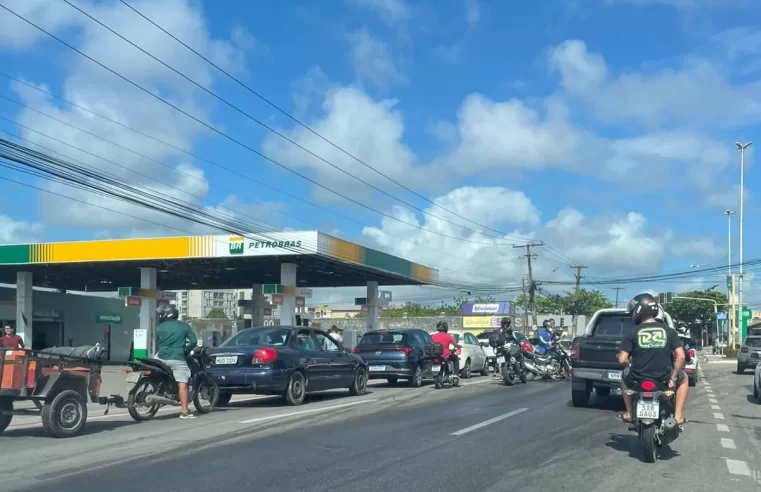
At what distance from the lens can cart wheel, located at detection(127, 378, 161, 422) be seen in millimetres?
11742

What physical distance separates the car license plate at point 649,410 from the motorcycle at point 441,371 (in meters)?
11.3

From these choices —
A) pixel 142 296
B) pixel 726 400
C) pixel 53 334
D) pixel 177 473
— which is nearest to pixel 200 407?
pixel 177 473

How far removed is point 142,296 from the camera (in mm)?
37531

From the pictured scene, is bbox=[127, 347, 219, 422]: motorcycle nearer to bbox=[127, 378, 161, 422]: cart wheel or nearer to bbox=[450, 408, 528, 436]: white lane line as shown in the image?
bbox=[127, 378, 161, 422]: cart wheel

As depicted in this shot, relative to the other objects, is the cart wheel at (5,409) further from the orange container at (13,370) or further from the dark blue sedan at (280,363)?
the dark blue sedan at (280,363)

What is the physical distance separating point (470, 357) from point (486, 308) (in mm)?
67881

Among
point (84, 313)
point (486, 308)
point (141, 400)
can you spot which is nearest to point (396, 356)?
point (141, 400)

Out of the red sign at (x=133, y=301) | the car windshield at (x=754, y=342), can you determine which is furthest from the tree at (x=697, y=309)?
the red sign at (x=133, y=301)

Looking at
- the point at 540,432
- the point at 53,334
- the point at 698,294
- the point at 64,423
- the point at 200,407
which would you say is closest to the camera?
the point at 64,423

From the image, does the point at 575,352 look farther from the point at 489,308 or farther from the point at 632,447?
the point at 489,308

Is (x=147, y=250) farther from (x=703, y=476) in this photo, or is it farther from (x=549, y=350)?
(x=703, y=476)

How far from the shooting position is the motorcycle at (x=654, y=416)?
27.7ft

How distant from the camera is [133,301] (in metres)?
36.8

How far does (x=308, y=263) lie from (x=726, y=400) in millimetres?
23249
